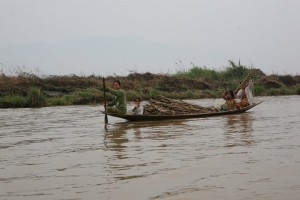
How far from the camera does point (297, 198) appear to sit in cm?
398

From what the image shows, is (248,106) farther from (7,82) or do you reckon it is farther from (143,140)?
(7,82)

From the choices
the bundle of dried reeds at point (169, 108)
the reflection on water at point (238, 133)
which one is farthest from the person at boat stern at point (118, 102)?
the reflection on water at point (238, 133)

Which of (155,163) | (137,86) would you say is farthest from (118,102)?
(137,86)

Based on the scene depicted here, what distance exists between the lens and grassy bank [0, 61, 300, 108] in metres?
20.8

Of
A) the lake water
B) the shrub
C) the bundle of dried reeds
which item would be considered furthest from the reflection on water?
the shrub

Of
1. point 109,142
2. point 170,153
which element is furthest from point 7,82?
point 170,153

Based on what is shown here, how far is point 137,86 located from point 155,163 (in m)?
19.8

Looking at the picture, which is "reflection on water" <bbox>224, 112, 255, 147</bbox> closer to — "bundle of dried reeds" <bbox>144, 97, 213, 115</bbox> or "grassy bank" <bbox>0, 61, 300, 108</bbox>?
"bundle of dried reeds" <bbox>144, 97, 213, 115</bbox>

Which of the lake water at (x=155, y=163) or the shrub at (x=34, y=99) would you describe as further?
the shrub at (x=34, y=99)

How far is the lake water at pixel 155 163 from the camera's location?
4434mm

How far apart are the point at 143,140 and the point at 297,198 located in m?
4.66

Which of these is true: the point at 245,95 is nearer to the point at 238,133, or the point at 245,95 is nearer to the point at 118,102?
the point at 118,102

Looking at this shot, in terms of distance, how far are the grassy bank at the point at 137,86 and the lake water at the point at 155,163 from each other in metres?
10.6

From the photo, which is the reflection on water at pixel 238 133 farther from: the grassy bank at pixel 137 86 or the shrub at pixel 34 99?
the grassy bank at pixel 137 86
